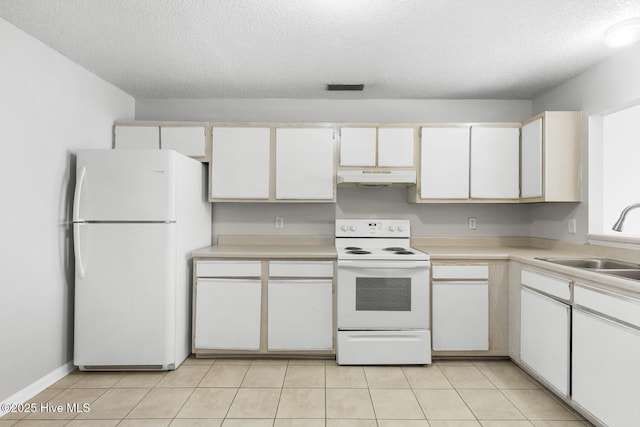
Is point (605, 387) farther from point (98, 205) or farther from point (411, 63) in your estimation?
point (98, 205)

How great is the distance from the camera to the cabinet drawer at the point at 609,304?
5.99 feet

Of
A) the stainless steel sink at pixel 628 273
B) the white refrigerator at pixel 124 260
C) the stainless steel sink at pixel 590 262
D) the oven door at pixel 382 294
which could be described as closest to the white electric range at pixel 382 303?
the oven door at pixel 382 294

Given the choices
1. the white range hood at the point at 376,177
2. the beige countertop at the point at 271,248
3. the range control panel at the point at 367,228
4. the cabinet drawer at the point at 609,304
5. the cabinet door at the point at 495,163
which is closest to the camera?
the cabinet drawer at the point at 609,304

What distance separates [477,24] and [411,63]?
652 millimetres

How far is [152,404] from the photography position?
2441mm

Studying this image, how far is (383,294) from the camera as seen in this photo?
3098 millimetres

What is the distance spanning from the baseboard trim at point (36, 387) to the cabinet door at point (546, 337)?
130 inches

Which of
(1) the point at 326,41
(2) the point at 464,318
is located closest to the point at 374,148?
(1) the point at 326,41

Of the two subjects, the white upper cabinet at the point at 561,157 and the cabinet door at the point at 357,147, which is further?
the cabinet door at the point at 357,147

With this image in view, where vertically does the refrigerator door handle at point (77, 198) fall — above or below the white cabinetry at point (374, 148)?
below

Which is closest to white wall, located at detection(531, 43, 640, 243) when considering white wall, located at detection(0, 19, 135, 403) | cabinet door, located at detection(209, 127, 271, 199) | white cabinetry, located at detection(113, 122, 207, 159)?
cabinet door, located at detection(209, 127, 271, 199)

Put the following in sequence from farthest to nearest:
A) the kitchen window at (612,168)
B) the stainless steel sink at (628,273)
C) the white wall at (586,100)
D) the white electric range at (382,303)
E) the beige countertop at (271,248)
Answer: the beige countertop at (271,248) < the white electric range at (382,303) < the kitchen window at (612,168) < the white wall at (586,100) < the stainless steel sink at (628,273)

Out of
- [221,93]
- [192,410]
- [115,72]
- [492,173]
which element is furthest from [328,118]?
[192,410]

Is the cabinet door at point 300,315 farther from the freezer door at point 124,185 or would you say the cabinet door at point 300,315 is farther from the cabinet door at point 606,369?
the cabinet door at point 606,369
